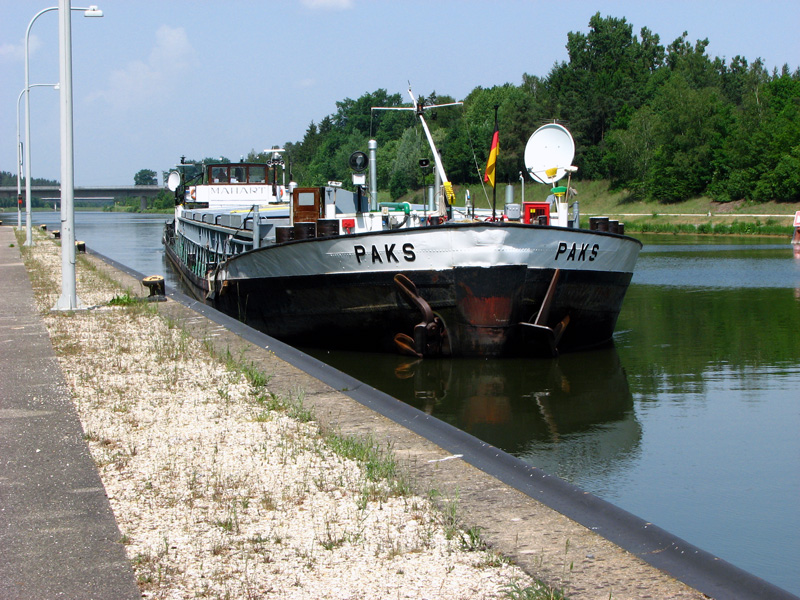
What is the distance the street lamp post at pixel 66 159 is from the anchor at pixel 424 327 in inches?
182

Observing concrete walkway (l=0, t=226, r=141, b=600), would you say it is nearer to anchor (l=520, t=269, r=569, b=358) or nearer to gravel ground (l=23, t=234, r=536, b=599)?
gravel ground (l=23, t=234, r=536, b=599)

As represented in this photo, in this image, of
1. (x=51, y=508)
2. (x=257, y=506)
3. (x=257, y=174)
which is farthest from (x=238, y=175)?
(x=257, y=506)

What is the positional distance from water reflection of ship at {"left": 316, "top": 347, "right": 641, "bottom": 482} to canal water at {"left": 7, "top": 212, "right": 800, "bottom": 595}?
0.02 meters

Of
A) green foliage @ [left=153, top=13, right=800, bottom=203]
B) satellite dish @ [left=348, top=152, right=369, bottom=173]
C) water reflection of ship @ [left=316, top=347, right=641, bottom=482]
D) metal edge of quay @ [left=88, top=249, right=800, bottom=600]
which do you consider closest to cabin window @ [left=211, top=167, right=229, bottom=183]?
green foliage @ [left=153, top=13, right=800, bottom=203]

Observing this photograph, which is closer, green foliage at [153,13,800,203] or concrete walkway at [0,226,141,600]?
concrete walkway at [0,226,141,600]

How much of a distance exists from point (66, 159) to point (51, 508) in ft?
30.7

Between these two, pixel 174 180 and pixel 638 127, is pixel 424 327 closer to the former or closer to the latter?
pixel 174 180

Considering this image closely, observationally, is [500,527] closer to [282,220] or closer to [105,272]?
[282,220]

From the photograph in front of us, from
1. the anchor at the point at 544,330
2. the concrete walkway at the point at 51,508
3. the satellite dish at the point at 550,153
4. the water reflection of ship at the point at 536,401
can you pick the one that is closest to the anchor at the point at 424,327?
the water reflection of ship at the point at 536,401

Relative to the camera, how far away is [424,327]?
12.4 m

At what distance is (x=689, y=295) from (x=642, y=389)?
35.7ft

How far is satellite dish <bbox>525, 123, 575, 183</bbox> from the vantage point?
1555 cm

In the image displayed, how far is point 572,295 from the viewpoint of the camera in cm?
1318

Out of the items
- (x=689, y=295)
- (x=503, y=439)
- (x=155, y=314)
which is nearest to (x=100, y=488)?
(x=503, y=439)
